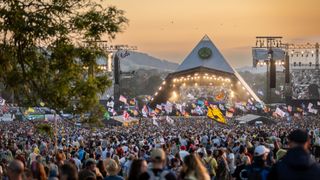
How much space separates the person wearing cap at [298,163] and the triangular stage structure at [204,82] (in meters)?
62.1

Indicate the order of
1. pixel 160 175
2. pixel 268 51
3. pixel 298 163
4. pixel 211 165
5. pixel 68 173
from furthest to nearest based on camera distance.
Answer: pixel 268 51, pixel 211 165, pixel 68 173, pixel 160 175, pixel 298 163

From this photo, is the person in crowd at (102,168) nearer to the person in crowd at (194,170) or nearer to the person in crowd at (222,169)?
the person in crowd at (222,169)

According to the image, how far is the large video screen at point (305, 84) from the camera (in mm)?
101900

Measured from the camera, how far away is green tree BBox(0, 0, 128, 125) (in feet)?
38.2

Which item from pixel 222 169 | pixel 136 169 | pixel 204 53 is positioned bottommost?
pixel 222 169

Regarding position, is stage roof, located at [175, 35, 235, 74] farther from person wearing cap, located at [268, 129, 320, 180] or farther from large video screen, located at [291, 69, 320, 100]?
person wearing cap, located at [268, 129, 320, 180]

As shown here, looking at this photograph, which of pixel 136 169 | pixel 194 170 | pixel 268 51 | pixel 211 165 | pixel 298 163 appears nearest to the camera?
pixel 298 163

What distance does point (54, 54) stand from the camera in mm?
12250

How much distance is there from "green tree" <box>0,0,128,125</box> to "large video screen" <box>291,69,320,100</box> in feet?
283

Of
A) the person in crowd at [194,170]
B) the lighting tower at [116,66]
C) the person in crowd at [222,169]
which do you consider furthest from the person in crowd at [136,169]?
the lighting tower at [116,66]

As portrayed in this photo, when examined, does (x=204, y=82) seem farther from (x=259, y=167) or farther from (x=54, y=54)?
(x=259, y=167)

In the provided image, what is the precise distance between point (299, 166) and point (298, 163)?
0.02 metres

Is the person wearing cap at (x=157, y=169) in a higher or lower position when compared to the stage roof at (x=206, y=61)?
lower

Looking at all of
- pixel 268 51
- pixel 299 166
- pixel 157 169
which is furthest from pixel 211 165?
pixel 268 51
